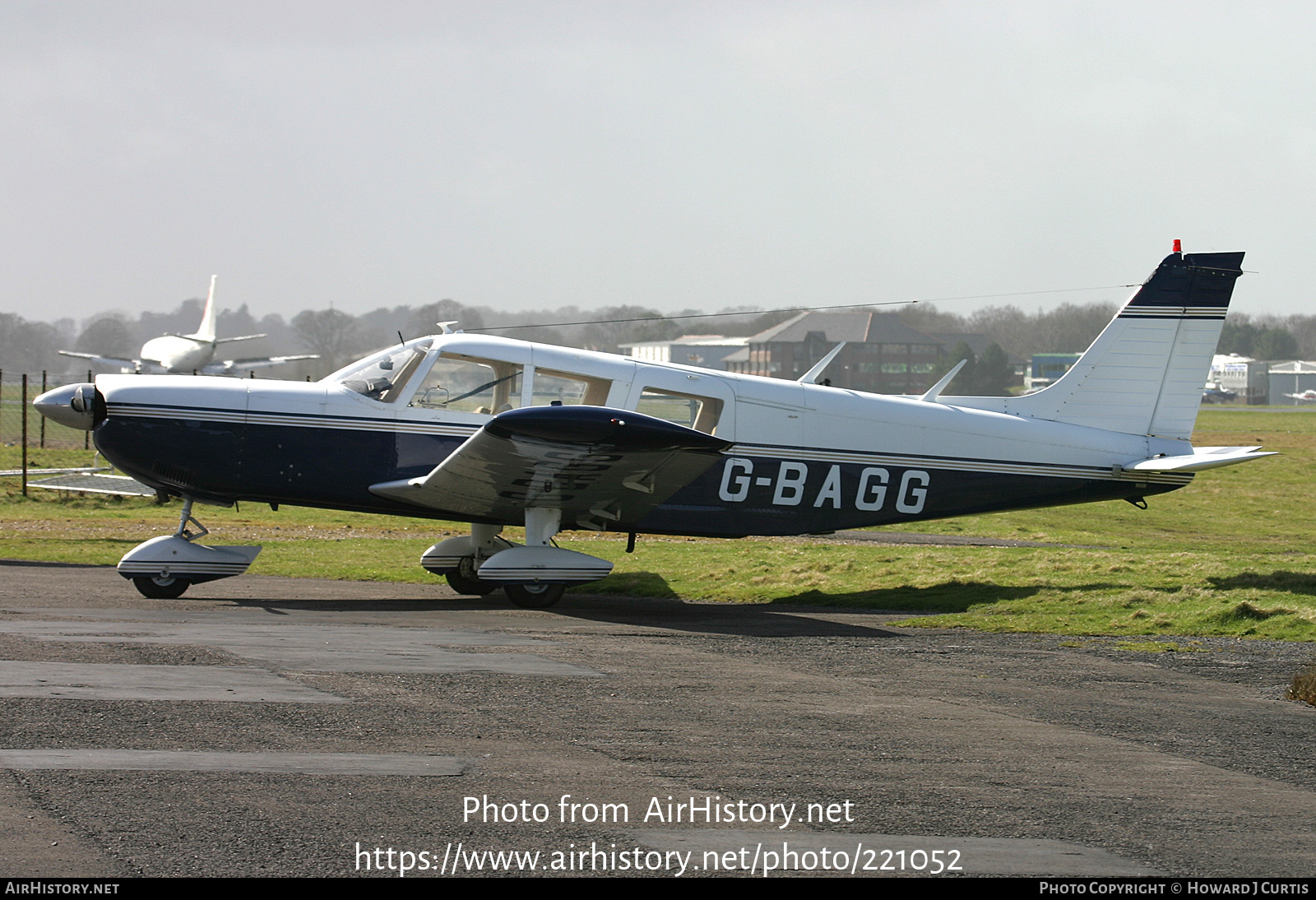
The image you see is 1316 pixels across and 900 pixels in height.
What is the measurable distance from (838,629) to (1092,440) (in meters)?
4.32

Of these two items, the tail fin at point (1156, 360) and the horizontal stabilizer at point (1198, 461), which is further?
the tail fin at point (1156, 360)

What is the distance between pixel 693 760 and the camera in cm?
580

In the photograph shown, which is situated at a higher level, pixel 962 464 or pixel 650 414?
pixel 650 414

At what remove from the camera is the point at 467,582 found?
501 inches

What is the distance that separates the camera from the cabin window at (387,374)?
11703mm

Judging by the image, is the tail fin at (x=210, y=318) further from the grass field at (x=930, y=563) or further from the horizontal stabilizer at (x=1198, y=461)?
the horizontal stabilizer at (x=1198, y=461)

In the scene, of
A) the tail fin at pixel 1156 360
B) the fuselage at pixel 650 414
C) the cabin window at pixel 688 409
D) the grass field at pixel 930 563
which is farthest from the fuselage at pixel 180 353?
the tail fin at pixel 1156 360

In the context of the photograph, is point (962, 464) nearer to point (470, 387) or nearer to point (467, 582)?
point (470, 387)

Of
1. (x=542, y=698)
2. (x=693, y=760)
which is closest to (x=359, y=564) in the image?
(x=542, y=698)

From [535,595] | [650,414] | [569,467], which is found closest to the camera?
[569,467]

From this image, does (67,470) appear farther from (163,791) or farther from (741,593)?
(163,791)

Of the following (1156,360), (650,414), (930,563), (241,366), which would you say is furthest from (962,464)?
(241,366)

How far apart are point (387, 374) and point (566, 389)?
178 centimetres

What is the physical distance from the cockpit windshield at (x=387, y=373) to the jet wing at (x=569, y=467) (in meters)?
0.92
